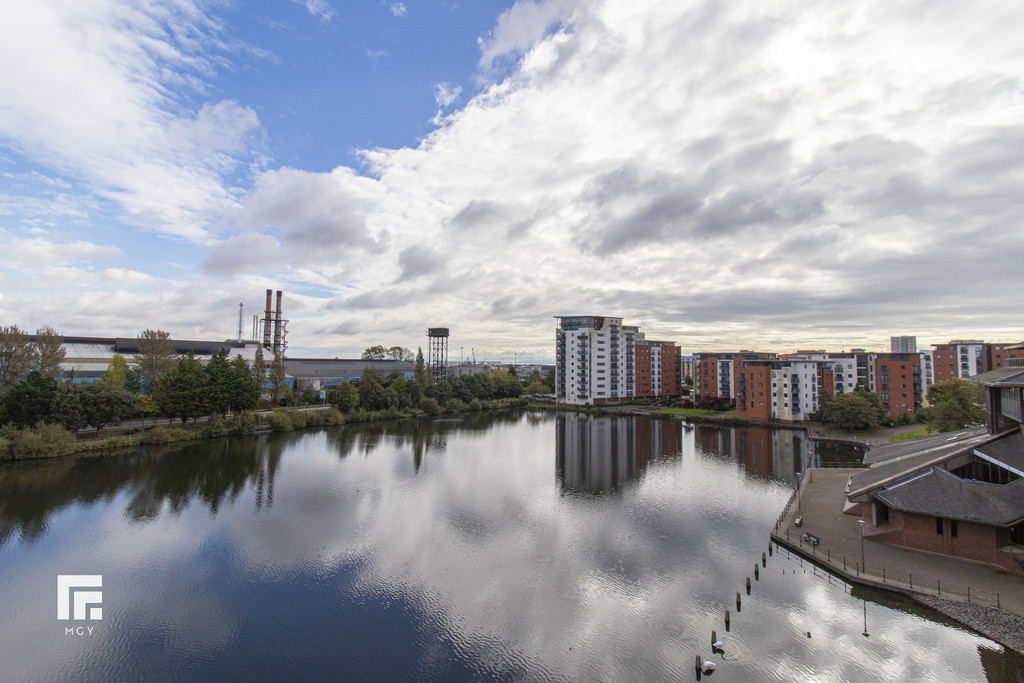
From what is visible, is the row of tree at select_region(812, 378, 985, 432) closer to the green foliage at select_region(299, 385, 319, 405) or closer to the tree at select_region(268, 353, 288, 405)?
the green foliage at select_region(299, 385, 319, 405)

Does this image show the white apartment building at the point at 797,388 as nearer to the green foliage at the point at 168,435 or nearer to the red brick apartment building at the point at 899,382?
the red brick apartment building at the point at 899,382

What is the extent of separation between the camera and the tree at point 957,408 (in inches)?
1259

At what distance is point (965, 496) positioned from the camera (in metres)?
15.5

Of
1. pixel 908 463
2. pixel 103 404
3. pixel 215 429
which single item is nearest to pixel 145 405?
pixel 103 404

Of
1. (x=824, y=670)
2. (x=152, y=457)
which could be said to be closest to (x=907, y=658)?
(x=824, y=670)

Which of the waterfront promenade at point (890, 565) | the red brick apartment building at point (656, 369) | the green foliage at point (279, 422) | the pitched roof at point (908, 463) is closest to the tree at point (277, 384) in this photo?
the green foliage at point (279, 422)

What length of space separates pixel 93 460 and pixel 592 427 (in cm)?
4292

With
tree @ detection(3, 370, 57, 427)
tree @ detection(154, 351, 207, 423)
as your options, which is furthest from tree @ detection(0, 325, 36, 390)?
tree @ detection(154, 351, 207, 423)

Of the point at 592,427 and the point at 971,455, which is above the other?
the point at 971,455

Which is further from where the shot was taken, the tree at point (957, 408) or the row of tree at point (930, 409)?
the row of tree at point (930, 409)

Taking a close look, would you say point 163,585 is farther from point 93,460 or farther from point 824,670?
point 93,460

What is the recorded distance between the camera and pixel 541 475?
30.2 metres

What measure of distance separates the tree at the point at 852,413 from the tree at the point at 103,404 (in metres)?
60.7

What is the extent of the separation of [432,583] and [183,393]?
→ 37139mm
